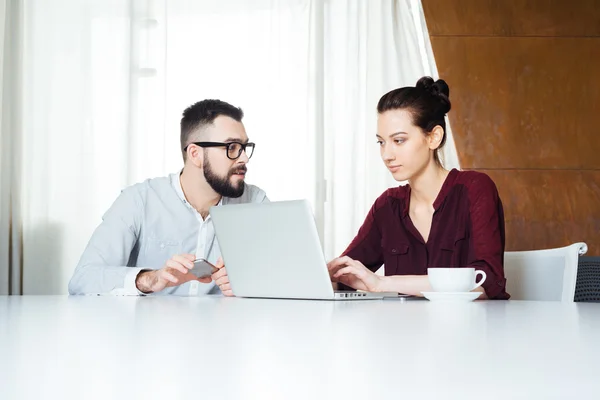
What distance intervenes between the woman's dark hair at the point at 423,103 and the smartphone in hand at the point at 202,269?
909 millimetres

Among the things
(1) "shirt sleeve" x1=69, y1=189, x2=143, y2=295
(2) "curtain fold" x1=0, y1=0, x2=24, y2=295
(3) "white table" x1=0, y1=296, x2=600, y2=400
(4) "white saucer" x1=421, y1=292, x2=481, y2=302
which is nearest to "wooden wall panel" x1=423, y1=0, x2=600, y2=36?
(1) "shirt sleeve" x1=69, y1=189, x2=143, y2=295

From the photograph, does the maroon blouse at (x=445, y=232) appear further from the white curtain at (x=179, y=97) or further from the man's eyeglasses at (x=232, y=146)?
the white curtain at (x=179, y=97)

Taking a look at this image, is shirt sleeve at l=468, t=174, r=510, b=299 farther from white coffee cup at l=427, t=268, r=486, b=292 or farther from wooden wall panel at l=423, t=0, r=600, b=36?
wooden wall panel at l=423, t=0, r=600, b=36

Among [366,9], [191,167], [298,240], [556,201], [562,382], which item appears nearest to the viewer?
[562,382]

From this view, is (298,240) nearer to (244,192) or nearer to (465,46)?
(244,192)

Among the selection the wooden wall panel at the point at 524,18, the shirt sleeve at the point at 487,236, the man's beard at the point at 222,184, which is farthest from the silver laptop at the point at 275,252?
the wooden wall panel at the point at 524,18

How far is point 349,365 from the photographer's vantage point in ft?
1.47

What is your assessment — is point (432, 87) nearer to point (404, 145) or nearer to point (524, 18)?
point (404, 145)

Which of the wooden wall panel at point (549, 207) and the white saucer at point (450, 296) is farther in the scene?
the wooden wall panel at point (549, 207)

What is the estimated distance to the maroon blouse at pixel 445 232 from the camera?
2137 mm

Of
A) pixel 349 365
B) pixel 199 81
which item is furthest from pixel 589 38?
pixel 349 365

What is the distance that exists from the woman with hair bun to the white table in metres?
1.49

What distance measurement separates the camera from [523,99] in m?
3.97

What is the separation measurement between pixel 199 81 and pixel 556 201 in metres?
2.05
